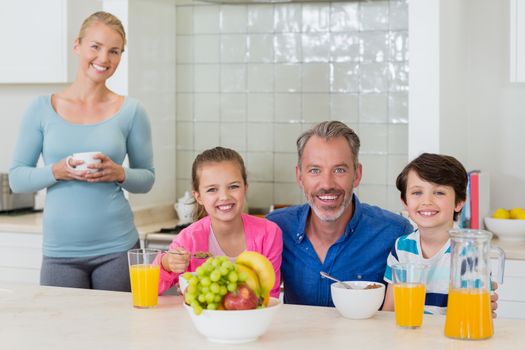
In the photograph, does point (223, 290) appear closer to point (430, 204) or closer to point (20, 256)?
point (430, 204)

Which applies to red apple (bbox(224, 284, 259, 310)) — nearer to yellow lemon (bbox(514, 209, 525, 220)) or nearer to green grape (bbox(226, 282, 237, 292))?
green grape (bbox(226, 282, 237, 292))

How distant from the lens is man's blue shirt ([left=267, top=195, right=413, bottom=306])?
2443mm

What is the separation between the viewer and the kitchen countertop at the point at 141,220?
12.2ft

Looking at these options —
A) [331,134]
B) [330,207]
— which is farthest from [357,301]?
[331,134]

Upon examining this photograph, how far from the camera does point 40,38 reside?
13.1 ft

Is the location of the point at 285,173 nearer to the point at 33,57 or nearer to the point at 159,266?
the point at 33,57

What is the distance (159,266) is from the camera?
2100mm

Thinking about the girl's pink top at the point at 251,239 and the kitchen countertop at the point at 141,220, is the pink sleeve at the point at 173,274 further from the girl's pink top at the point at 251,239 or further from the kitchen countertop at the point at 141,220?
the kitchen countertop at the point at 141,220

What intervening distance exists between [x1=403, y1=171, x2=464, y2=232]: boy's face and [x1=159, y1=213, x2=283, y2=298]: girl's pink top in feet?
1.23

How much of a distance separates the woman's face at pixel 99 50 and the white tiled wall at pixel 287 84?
138 centimetres

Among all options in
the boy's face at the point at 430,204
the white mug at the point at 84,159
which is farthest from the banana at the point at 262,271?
the white mug at the point at 84,159

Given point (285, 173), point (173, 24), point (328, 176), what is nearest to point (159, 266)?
point (328, 176)

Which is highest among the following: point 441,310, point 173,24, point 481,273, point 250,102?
point 173,24

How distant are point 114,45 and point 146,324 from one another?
1214mm
